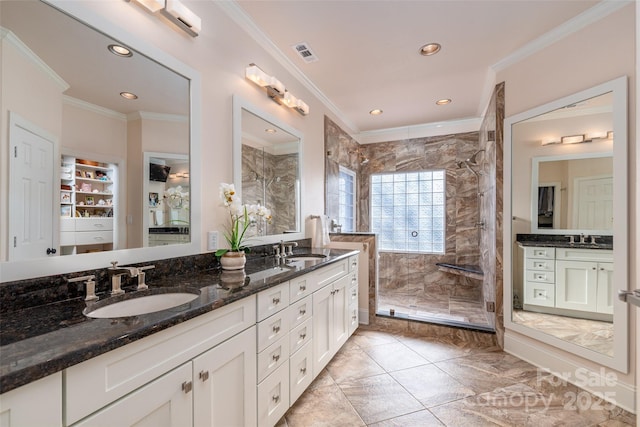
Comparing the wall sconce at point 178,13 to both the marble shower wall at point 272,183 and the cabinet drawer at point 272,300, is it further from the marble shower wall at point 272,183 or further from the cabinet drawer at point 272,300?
the cabinet drawer at point 272,300

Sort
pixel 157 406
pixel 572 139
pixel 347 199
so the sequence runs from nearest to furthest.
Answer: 1. pixel 157 406
2. pixel 572 139
3. pixel 347 199

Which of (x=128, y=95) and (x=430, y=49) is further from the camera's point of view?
(x=430, y=49)

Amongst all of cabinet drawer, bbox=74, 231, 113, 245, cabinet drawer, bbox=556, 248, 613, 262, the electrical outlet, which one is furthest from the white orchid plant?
cabinet drawer, bbox=556, 248, 613, 262

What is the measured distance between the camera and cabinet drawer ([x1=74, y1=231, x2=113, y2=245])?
116cm

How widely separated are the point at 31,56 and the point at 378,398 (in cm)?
250

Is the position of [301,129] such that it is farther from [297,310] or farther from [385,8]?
[297,310]

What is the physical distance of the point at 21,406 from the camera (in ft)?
1.96

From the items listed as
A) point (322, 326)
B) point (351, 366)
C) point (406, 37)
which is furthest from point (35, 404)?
point (406, 37)

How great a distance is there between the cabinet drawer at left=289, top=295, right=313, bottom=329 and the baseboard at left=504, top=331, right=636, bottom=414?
6.50 feet

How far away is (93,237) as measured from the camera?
1199 millimetres

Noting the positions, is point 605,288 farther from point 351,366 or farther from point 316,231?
point 316,231

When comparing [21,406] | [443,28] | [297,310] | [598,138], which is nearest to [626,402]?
[598,138]

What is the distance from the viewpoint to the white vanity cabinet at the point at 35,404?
1.89ft

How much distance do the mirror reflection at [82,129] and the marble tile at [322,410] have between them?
4.25 ft
